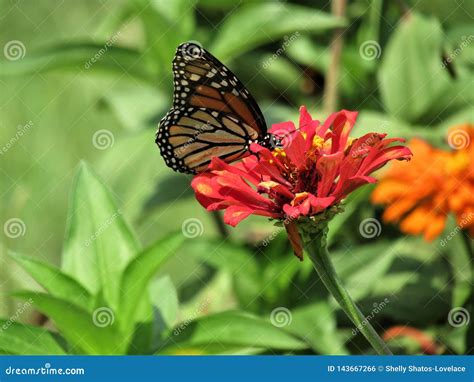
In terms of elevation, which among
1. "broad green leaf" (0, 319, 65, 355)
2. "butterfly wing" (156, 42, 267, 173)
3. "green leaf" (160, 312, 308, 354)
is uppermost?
"butterfly wing" (156, 42, 267, 173)

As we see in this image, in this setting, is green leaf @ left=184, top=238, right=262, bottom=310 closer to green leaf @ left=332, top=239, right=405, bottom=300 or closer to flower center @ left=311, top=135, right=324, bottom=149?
green leaf @ left=332, top=239, right=405, bottom=300

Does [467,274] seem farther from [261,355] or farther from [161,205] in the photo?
[161,205]

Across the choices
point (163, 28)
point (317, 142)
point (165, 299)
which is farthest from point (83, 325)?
point (163, 28)

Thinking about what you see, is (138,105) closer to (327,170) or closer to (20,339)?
(20,339)

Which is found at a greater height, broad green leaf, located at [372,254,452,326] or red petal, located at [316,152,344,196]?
red petal, located at [316,152,344,196]

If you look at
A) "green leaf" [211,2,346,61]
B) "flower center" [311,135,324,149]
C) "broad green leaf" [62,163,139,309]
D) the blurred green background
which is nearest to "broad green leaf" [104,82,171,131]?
the blurred green background

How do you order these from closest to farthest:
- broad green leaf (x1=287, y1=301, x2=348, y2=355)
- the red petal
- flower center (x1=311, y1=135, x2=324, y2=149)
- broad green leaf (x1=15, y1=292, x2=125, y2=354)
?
the red petal, flower center (x1=311, y1=135, x2=324, y2=149), broad green leaf (x1=15, y1=292, x2=125, y2=354), broad green leaf (x1=287, y1=301, x2=348, y2=355)

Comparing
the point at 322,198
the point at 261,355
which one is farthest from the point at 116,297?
the point at 322,198
